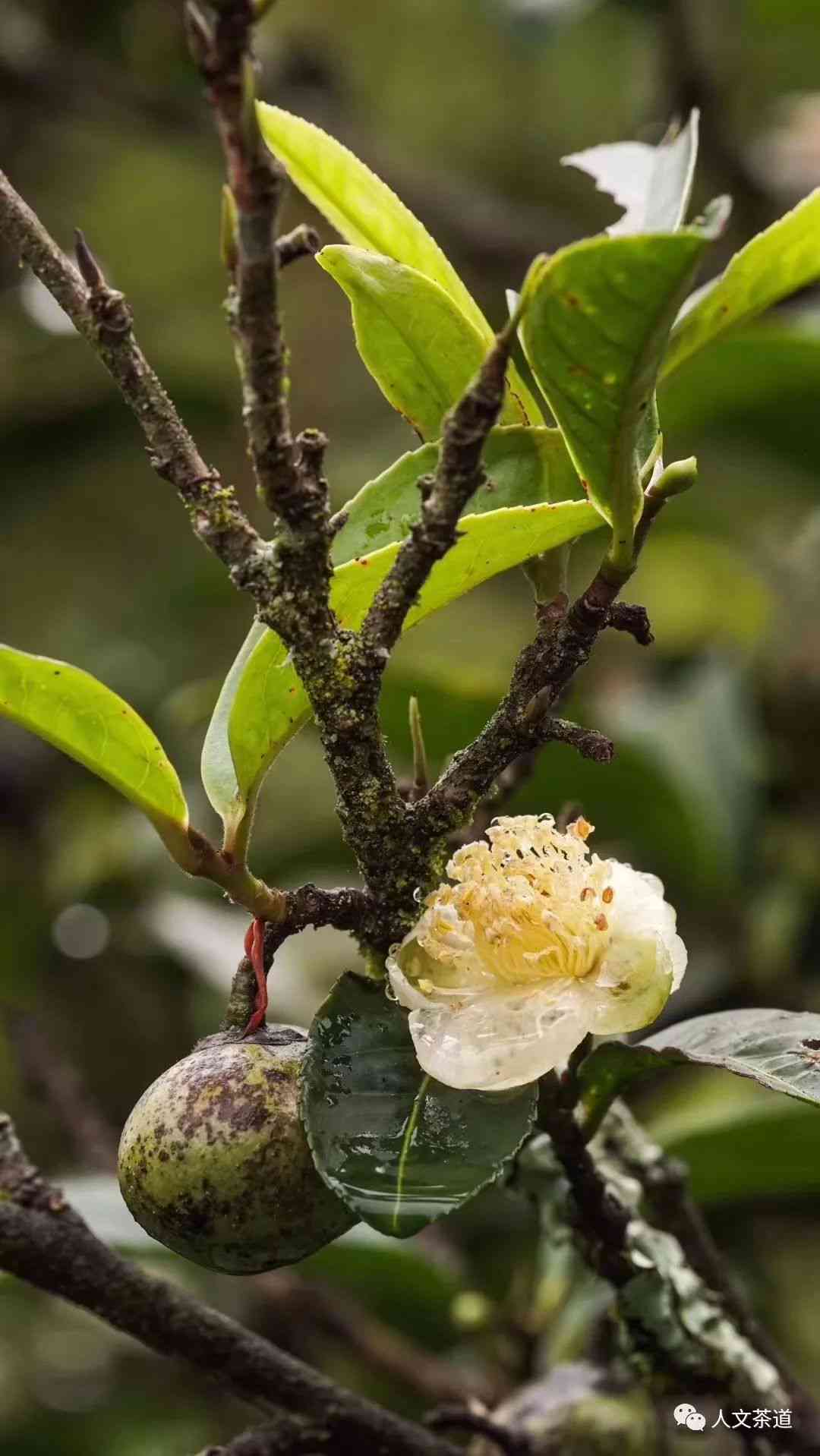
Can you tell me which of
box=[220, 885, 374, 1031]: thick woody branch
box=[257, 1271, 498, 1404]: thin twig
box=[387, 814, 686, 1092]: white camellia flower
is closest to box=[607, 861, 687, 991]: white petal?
box=[387, 814, 686, 1092]: white camellia flower

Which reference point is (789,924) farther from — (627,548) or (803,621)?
(627,548)

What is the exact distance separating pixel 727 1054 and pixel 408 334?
1.08ft

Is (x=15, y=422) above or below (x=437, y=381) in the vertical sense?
above

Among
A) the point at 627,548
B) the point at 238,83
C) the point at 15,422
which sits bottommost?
the point at 627,548

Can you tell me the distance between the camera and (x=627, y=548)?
558 millimetres

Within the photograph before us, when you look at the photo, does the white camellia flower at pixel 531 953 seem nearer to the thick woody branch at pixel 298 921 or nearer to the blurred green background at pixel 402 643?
the thick woody branch at pixel 298 921

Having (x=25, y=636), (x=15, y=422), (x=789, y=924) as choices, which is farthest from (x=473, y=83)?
(x=789, y=924)

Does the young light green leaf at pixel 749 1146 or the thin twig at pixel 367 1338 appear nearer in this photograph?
the young light green leaf at pixel 749 1146

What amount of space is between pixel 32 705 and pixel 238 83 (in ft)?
0.81

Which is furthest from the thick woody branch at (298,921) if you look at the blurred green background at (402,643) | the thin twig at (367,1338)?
the thin twig at (367,1338)

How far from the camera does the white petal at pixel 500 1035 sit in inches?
22.7

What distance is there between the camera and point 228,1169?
555mm

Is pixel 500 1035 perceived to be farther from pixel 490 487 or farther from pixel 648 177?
pixel 648 177

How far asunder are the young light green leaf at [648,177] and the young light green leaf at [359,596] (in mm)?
111
